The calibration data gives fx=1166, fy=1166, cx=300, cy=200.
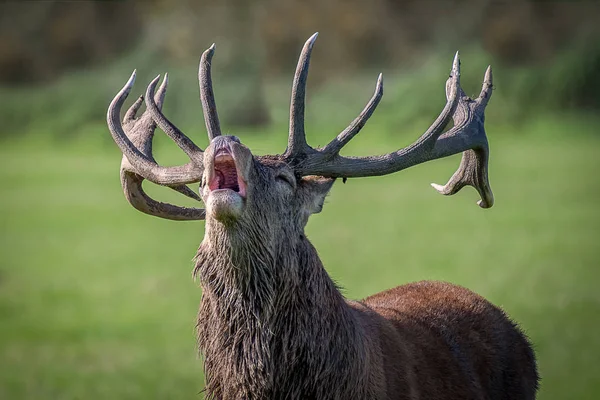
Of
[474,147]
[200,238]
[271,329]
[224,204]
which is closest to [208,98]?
[224,204]

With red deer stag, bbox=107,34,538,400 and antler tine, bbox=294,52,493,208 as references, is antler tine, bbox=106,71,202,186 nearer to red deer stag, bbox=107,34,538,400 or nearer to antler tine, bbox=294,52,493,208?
red deer stag, bbox=107,34,538,400

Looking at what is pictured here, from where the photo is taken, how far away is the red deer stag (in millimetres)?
6449

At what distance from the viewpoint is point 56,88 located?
4806cm

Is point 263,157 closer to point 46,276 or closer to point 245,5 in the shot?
point 46,276

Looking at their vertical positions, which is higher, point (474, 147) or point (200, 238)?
point (200, 238)

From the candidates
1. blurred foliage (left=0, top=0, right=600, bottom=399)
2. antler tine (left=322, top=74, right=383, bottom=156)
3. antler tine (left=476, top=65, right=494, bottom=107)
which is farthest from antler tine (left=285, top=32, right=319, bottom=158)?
blurred foliage (left=0, top=0, right=600, bottom=399)

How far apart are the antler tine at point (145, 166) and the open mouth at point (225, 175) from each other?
1.82ft

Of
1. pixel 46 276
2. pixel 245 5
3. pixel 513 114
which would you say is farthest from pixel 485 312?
pixel 245 5

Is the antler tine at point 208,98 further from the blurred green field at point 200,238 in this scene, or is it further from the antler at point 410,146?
the blurred green field at point 200,238

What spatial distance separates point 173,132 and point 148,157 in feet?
1.80

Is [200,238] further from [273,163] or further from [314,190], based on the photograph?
[273,163]

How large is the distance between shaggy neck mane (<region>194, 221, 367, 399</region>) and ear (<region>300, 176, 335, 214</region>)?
0.26 meters

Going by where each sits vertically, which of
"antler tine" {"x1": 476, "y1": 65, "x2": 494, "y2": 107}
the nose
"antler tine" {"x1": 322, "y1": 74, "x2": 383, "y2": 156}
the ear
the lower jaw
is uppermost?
"antler tine" {"x1": 476, "y1": 65, "x2": 494, "y2": 107}

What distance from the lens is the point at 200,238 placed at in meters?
32.6
